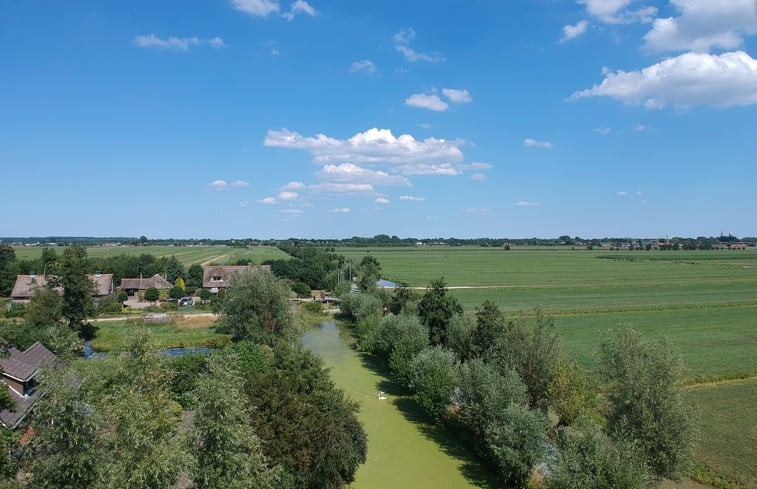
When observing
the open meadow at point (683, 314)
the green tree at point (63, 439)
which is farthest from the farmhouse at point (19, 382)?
the open meadow at point (683, 314)

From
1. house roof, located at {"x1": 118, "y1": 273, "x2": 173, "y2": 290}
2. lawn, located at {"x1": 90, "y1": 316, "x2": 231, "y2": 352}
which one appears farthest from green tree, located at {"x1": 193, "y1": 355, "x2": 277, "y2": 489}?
house roof, located at {"x1": 118, "y1": 273, "x2": 173, "y2": 290}

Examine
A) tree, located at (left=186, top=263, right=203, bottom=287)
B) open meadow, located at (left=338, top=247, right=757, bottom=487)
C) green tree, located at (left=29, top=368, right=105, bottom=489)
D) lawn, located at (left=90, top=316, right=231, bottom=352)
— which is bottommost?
lawn, located at (left=90, top=316, right=231, bottom=352)

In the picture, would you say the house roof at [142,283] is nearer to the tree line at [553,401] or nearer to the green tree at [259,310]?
the green tree at [259,310]

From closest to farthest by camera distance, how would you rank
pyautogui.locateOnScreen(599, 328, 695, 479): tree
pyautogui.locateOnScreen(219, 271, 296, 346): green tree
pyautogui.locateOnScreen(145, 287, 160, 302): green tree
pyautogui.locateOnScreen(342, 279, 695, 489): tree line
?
pyautogui.locateOnScreen(342, 279, 695, 489): tree line, pyautogui.locateOnScreen(599, 328, 695, 479): tree, pyautogui.locateOnScreen(219, 271, 296, 346): green tree, pyautogui.locateOnScreen(145, 287, 160, 302): green tree

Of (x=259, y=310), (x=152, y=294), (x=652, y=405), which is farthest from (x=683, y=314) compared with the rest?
(x=152, y=294)

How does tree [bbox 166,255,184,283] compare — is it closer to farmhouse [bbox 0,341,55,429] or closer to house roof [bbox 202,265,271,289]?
house roof [bbox 202,265,271,289]

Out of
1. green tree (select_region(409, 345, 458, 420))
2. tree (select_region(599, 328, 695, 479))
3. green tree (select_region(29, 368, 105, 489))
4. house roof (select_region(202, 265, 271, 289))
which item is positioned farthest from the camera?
house roof (select_region(202, 265, 271, 289))

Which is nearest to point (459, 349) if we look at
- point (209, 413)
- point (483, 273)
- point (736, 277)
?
point (209, 413)
